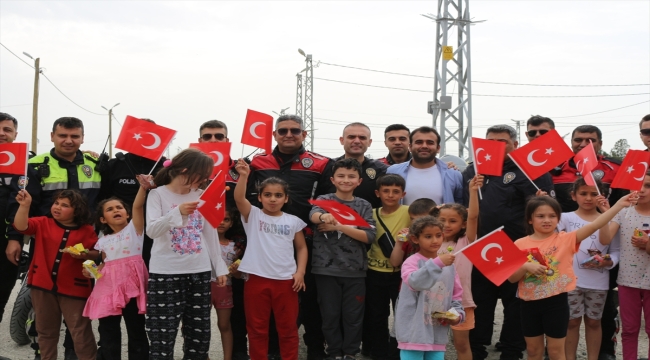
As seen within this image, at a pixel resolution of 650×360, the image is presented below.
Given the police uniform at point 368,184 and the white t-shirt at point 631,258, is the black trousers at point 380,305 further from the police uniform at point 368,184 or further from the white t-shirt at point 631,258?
the white t-shirt at point 631,258

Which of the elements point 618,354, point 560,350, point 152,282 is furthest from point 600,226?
point 152,282

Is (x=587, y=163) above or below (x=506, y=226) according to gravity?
above

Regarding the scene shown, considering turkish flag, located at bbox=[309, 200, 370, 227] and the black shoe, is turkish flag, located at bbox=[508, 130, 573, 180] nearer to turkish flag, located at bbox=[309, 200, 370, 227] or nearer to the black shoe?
turkish flag, located at bbox=[309, 200, 370, 227]

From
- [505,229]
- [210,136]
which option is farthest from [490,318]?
[210,136]

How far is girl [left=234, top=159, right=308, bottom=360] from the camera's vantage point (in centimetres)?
543

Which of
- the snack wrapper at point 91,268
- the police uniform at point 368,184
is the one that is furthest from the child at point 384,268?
the snack wrapper at point 91,268

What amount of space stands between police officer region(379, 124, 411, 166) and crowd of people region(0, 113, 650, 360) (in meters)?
0.89

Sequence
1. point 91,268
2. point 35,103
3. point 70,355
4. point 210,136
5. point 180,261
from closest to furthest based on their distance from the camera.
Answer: point 180,261
point 91,268
point 70,355
point 210,136
point 35,103

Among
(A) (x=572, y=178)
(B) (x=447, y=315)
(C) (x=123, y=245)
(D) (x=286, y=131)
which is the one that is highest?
(D) (x=286, y=131)

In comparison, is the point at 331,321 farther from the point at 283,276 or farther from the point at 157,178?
the point at 157,178

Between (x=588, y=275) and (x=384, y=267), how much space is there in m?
1.87

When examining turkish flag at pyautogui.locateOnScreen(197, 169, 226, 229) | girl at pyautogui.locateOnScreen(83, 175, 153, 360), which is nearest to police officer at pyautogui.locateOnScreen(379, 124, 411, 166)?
turkish flag at pyautogui.locateOnScreen(197, 169, 226, 229)

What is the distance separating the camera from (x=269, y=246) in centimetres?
546

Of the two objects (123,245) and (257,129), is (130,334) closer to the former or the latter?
(123,245)
